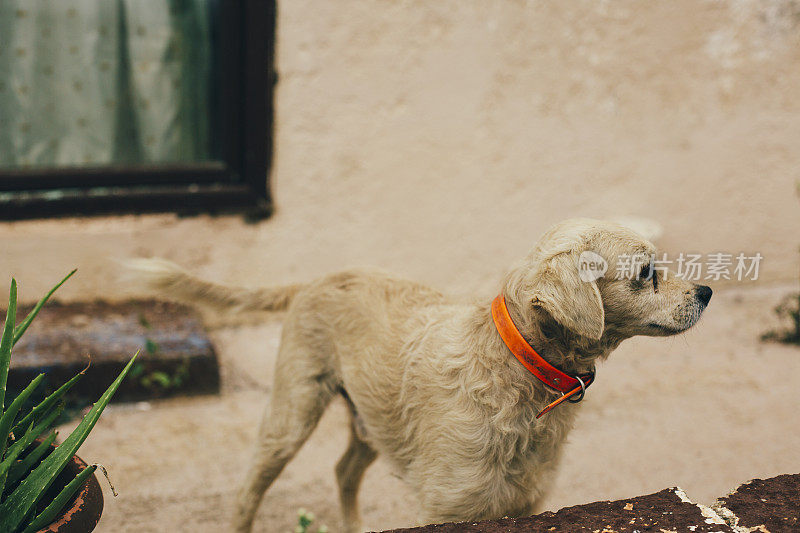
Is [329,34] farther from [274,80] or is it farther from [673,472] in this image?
[673,472]

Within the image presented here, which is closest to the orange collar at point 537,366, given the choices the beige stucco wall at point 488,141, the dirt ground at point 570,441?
the dirt ground at point 570,441

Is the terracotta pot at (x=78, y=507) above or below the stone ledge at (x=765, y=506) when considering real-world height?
below

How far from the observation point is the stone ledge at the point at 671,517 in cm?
184

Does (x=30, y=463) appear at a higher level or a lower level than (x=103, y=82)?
lower

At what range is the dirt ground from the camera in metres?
3.54

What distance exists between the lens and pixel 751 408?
447 centimetres

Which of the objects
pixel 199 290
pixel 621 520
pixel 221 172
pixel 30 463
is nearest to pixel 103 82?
pixel 221 172

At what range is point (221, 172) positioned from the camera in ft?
16.6

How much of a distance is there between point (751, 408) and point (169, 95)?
4222 millimetres

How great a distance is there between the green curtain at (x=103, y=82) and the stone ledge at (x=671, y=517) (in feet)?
→ 12.8

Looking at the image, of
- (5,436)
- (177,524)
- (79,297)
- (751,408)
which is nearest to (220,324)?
(79,297)

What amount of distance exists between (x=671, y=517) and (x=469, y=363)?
2.65 feet

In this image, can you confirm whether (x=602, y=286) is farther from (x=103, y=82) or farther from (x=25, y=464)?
(x=103, y=82)

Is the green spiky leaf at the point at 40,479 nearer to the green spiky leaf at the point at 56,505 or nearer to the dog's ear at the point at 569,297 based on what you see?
the green spiky leaf at the point at 56,505
